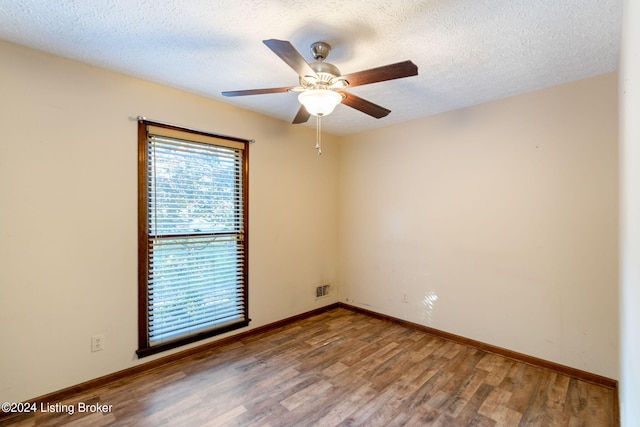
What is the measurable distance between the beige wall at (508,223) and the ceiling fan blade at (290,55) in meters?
2.10

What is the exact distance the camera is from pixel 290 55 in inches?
61.7

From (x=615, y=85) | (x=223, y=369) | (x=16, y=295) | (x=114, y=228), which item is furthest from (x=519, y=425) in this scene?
(x=16, y=295)

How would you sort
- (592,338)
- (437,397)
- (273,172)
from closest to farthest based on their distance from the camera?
1. (437,397)
2. (592,338)
3. (273,172)

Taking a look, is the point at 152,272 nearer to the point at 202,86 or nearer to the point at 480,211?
the point at 202,86

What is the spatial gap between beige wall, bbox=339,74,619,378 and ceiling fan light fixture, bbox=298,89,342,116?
189 cm

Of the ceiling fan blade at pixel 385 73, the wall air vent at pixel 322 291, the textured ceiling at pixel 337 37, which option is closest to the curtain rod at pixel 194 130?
the textured ceiling at pixel 337 37

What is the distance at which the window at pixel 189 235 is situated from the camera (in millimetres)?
2566

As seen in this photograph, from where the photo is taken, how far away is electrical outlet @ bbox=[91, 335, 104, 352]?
7.52 ft

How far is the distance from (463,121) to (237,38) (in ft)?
7.92

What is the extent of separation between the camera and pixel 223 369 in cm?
258

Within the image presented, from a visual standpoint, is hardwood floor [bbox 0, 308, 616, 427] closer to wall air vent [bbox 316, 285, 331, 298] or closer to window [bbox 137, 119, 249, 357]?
window [bbox 137, 119, 249, 357]

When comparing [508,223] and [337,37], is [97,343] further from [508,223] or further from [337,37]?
[508,223]

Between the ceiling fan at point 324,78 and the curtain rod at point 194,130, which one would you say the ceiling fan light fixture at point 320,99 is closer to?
the ceiling fan at point 324,78

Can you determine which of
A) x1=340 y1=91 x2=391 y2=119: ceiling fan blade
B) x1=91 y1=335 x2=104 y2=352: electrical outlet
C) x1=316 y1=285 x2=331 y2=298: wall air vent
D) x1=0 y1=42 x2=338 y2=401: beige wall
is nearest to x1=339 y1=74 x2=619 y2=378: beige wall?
x1=316 y1=285 x2=331 y2=298: wall air vent
